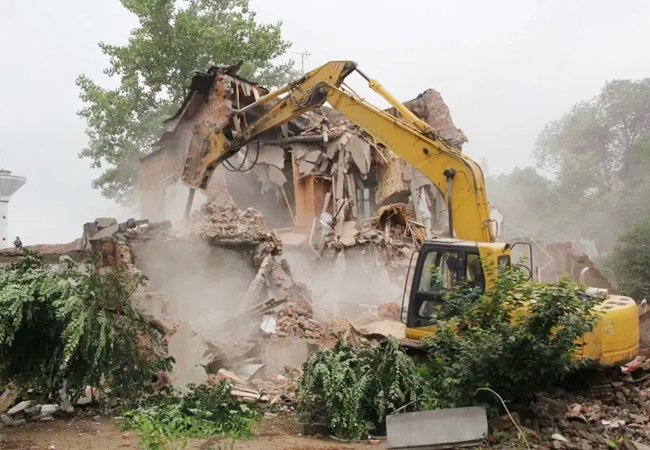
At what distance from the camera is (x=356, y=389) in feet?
20.8

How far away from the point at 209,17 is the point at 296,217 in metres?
10.6

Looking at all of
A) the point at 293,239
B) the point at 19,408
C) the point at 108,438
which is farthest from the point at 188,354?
the point at 293,239

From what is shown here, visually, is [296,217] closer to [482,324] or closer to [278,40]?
[278,40]

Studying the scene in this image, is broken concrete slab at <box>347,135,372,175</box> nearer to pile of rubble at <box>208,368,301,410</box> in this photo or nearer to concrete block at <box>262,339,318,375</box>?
concrete block at <box>262,339,318,375</box>

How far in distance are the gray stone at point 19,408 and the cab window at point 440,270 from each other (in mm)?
4854

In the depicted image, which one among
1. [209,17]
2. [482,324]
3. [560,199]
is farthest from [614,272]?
[560,199]

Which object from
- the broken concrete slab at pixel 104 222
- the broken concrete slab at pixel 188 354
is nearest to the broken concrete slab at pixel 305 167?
the broken concrete slab at pixel 104 222

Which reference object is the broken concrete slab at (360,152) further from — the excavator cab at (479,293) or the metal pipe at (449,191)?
the excavator cab at (479,293)

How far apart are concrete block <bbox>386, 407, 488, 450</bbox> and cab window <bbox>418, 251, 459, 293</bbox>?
2.02 m

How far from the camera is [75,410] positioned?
7.39 m

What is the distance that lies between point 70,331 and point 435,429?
3.77 m

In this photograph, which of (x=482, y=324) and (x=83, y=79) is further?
(x=83, y=79)

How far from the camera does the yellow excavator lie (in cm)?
698

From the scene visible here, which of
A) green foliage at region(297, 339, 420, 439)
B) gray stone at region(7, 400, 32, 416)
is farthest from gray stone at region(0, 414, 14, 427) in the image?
green foliage at region(297, 339, 420, 439)
